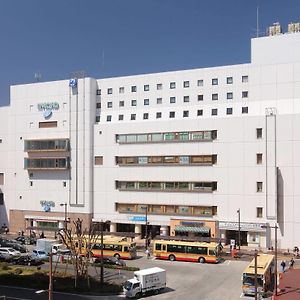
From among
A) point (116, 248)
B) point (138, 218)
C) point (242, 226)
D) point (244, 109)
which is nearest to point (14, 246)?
point (116, 248)

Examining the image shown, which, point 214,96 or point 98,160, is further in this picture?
point 98,160

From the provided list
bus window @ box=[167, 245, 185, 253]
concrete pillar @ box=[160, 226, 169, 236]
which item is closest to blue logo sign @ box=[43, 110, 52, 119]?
concrete pillar @ box=[160, 226, 169, 236]

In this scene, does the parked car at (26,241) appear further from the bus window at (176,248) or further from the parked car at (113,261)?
the bus window at (176,248)

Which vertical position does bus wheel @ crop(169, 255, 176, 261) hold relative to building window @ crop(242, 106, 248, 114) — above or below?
below

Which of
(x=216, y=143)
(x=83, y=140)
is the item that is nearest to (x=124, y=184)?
(x=83, y=140)

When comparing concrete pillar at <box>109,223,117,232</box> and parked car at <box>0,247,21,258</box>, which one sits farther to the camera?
concrete pillar at <box>109,223,117,232</box>

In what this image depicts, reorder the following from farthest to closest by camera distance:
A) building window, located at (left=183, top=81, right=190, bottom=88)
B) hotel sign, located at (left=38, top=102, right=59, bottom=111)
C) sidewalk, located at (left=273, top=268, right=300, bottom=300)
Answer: hotel sign, located at (left=38, top=102, right=59, bottom=111), building window, located at (left=183, top=81, right=190, bottom=88), sidewalk, located at (left=273, top=268, right=300, bottom=300)

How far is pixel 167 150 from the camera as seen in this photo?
67375mm

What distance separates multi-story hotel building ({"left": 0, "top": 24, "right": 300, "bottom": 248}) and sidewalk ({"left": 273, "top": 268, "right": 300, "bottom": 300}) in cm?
1331

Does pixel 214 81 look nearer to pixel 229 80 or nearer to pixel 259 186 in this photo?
pixel 229 80

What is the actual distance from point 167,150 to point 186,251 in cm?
1744

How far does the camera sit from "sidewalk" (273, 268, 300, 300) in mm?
37875

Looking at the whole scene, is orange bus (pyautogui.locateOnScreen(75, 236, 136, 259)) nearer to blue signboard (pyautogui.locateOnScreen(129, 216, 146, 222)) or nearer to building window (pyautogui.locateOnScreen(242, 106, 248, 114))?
blue signboard (pyautogui.locateOnScreen(129, 216, 146, 222))

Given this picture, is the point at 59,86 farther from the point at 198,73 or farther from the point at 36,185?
the point at 198,73
